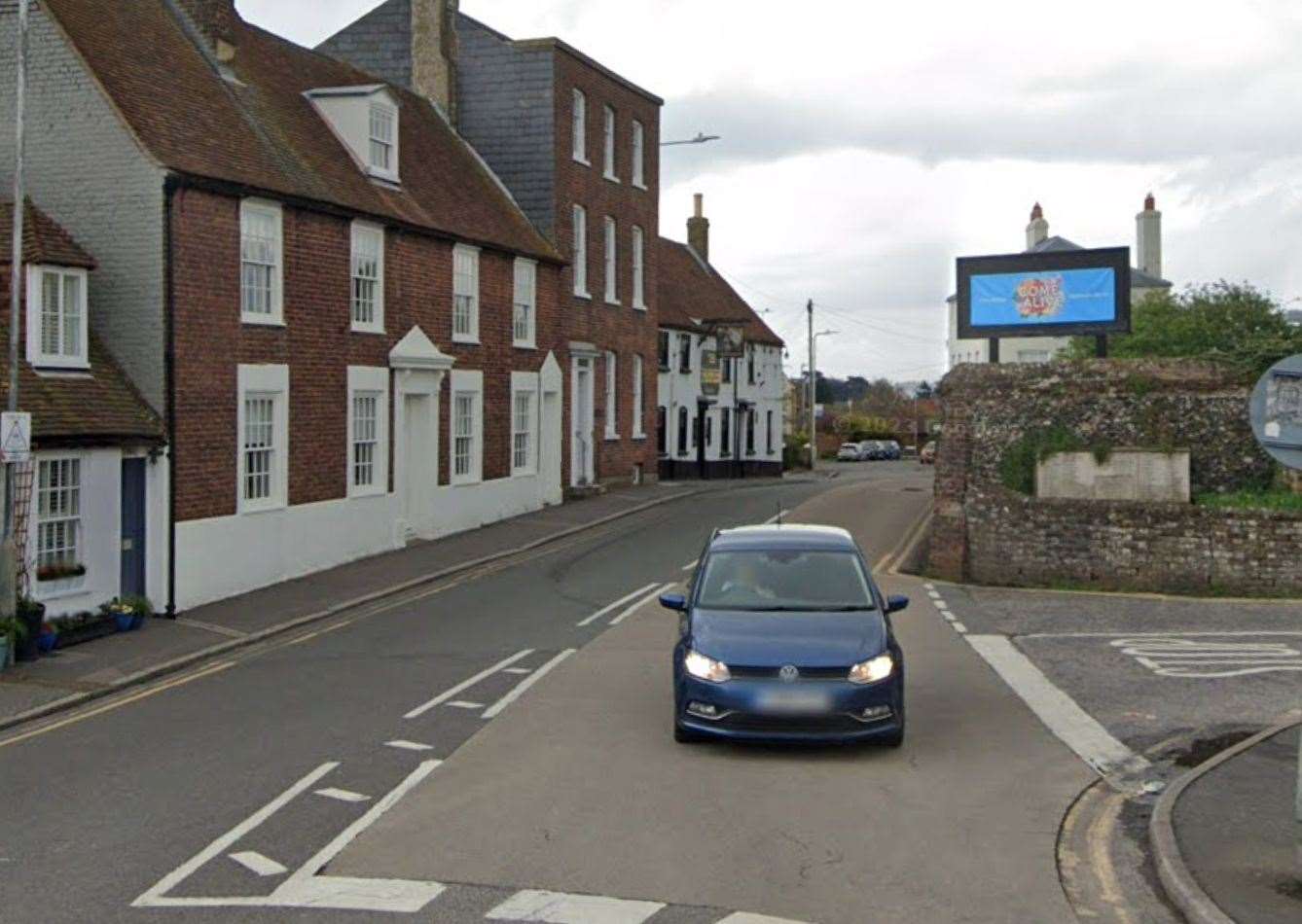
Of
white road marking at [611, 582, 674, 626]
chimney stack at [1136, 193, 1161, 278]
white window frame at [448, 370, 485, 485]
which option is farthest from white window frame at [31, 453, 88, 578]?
chimney stack at [1136, 193, 1161, 278]

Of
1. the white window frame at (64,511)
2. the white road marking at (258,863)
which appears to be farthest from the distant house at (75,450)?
the white road marking at (258,863)

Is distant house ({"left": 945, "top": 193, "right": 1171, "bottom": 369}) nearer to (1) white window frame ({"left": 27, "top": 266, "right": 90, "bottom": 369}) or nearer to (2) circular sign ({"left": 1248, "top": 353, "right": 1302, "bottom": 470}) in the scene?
(1) white window frame ({"left": 27, "top": 266, "right": 90, "bottom": 369})

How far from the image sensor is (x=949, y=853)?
8.97 meters

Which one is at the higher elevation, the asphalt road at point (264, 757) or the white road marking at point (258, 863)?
the white road marking at point (258, 863)

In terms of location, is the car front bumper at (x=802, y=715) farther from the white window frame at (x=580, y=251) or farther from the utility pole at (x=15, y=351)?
the white window frame at (x=580, y=251)

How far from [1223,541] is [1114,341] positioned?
27294 millimetres

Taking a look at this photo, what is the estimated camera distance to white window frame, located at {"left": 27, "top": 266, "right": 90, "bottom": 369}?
1889 cm

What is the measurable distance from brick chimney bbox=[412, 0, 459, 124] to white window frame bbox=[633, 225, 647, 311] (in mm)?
7307

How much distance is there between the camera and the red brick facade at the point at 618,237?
3703 centimetres

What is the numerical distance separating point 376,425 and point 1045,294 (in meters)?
12.9

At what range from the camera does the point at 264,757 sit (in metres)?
11.8

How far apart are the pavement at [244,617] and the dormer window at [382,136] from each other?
24.1 ft

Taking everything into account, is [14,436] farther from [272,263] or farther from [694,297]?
[694,297]

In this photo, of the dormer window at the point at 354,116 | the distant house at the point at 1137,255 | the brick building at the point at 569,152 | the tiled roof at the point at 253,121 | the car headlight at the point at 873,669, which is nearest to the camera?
the car headlight at the point at 873,669
